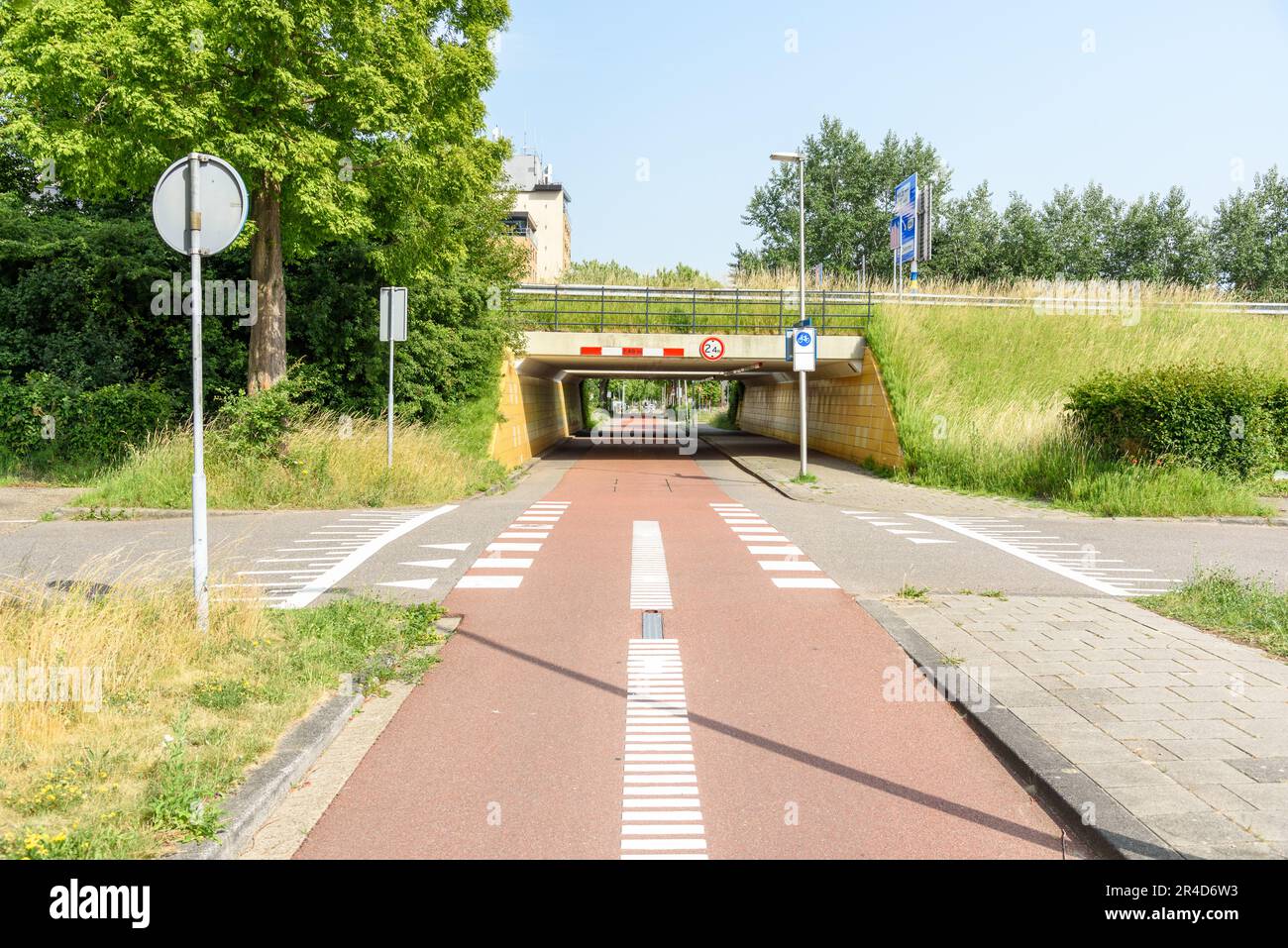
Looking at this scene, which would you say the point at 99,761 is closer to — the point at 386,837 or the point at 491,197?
the point at 386,837

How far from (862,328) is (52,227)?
19051mm

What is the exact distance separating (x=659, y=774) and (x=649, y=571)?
5.68 meters

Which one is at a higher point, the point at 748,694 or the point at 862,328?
the point at 862,328

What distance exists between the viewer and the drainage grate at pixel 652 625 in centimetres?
748

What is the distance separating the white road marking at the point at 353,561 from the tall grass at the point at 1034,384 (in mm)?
11013

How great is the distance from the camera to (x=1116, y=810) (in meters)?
4.00

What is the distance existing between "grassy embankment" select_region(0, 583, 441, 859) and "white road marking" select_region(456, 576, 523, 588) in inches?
60.6

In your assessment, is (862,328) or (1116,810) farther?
(862,328)

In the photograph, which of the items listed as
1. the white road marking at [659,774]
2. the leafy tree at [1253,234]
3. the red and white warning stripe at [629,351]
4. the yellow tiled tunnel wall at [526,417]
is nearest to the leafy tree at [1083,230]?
the leafy tree at [1253,234]

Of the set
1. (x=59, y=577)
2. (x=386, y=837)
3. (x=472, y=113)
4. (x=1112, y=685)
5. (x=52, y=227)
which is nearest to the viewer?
(x=386, y=837)

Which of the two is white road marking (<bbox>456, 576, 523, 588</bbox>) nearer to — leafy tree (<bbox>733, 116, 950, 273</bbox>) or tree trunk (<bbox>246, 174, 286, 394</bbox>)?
tree trunk (<bbox>246, 174, 286, 394</bbox>)

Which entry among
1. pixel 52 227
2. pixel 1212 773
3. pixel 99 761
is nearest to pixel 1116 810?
pixel 1212 773

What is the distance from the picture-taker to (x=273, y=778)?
4.36 meters

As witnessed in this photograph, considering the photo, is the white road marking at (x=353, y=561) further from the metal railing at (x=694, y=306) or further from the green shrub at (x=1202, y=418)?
the metal railing at (x=694, y=306)
